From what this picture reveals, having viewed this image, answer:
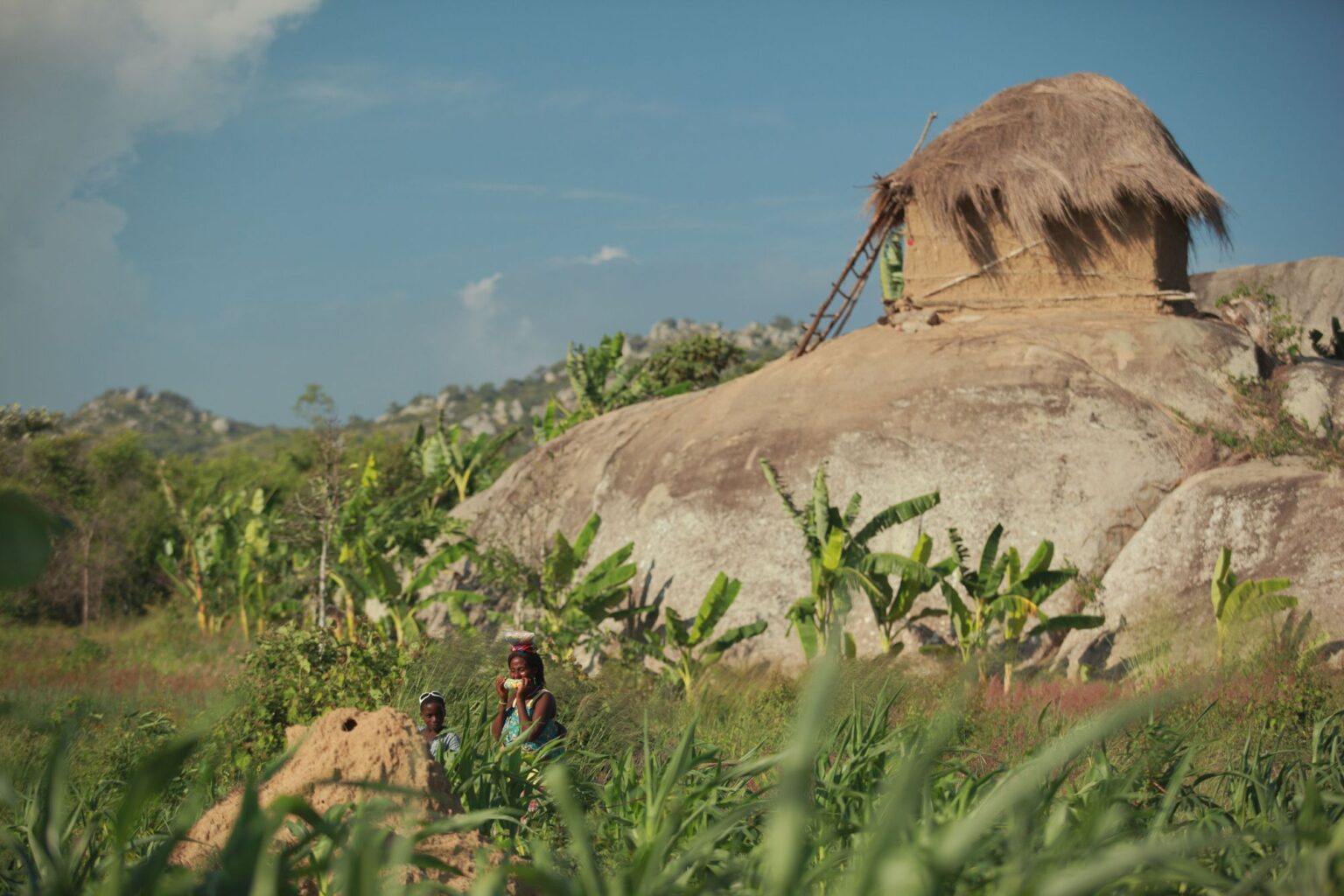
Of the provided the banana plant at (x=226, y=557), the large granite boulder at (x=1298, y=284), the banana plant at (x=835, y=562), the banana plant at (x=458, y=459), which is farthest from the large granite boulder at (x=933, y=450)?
the large granite boulder at (x=1298, y=284)

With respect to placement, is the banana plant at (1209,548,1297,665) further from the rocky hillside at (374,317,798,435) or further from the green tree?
the rocky hillside at (374,317,798,435)

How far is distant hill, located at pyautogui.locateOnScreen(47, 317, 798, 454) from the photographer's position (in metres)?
73.7


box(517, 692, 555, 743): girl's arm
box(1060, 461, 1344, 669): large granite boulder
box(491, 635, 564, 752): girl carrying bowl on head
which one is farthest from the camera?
box(1060, 461, 1344, 669): large granite boulder

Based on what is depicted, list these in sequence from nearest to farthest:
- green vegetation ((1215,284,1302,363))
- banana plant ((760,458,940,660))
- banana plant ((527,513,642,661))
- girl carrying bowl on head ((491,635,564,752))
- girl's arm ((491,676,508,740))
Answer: girl carrying bowl on head ((491,635,564,752)) → girl's arm ((491,676,508,740)) → banana plant ((760,458,940,660)) → banana plant ((527,513,642,661)) → green vegetation ((1215,284,1302,363))

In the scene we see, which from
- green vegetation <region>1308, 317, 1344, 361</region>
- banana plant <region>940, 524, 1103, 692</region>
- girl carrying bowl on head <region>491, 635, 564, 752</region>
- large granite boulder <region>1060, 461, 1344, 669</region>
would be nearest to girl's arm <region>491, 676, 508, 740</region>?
girl carrying bowl on head <region>491, 635, 564, 752</region>

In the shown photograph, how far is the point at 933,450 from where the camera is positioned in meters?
13.7

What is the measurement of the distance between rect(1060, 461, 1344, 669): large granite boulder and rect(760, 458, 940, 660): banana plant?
6.69 ft

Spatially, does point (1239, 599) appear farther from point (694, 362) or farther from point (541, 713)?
point (694, 362)

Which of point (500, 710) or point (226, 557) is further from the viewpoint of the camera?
point (226, 557)

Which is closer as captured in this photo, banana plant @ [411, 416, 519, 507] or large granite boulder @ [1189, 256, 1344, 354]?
banana plant @ [411, 416, 519, 507]

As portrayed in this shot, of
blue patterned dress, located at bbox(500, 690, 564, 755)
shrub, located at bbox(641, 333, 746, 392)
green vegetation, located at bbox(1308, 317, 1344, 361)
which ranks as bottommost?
blue patterned dress, located at bbox(500, 690, 564, 755)

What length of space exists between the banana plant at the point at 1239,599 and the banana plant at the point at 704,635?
13.9 feet

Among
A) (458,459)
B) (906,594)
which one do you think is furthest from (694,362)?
(906,594)

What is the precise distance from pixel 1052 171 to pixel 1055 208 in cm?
51
